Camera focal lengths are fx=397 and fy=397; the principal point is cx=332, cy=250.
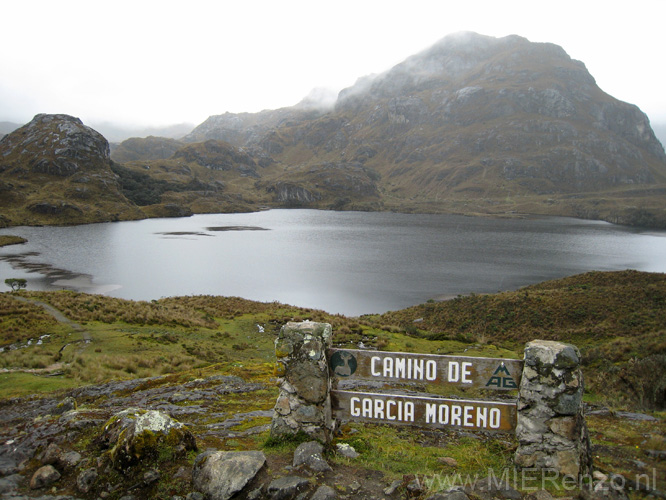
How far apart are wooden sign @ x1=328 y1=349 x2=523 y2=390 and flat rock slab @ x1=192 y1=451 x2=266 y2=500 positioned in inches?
98.2

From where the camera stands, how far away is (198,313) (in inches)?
1471

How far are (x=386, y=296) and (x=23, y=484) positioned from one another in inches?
2200

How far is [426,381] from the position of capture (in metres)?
8.08

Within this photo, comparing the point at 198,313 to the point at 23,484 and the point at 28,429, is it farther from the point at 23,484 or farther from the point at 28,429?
the point at 23,484

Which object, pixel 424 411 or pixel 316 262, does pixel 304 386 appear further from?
pixel 316 262

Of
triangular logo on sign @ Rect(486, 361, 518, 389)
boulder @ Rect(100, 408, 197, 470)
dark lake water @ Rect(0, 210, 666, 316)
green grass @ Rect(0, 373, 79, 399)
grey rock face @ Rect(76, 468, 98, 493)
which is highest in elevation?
triangular logo on sign @ Rect(486, 361, 518, 389)

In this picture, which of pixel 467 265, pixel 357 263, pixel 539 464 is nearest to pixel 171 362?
pixel 539 464

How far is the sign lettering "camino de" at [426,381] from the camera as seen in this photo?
7.76m

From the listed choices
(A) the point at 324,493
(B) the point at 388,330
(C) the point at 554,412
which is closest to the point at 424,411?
(C) the point at 554,412

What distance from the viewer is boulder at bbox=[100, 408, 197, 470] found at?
682 centimetres

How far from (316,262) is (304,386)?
79.4 m

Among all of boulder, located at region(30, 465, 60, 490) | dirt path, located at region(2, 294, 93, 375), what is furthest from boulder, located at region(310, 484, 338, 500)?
dirt path, located at region(2, 294, 93, 375)

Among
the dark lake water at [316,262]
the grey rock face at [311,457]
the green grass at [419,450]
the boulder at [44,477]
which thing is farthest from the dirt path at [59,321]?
the dark lake water at [316,262]

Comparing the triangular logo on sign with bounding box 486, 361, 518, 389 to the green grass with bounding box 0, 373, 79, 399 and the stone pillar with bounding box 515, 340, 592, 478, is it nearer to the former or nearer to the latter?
the stone pillar with bounding box 515, 340, 592, 478
